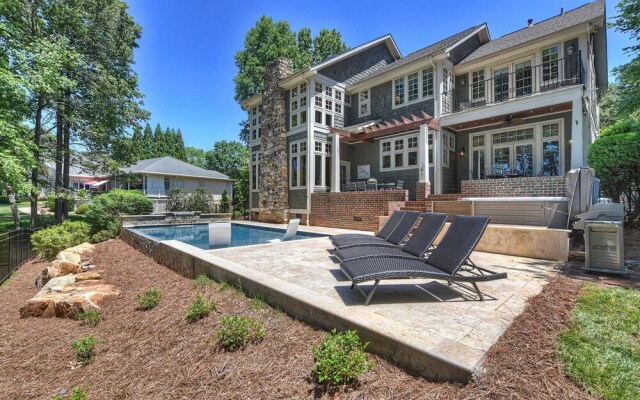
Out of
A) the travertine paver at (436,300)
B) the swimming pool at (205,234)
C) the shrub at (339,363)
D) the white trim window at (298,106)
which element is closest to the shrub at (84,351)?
the travertine paver at (436,300)

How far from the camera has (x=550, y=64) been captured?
11422 millimetres

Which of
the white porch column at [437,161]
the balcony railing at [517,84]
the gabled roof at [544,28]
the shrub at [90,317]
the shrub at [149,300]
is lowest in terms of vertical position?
the shrub at [90,317]

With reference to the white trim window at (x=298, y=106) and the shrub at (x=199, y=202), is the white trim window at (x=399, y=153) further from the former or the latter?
the shrub at (x=199, y=202)

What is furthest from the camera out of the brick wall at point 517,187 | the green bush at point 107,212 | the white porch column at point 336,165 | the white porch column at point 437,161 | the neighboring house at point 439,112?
the white porch column at point 336,165

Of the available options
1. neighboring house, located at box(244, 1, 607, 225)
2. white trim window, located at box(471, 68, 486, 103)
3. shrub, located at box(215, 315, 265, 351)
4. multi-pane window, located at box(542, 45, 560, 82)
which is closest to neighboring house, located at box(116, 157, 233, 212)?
neighboring house, located at box(244, 1, 607, 225)

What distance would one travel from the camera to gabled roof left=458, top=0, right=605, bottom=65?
11009 millimetres

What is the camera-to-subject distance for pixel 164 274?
6941mm

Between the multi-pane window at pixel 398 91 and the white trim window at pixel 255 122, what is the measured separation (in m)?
9.32

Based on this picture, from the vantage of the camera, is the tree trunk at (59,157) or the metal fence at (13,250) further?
the tree trunk at (59,157)

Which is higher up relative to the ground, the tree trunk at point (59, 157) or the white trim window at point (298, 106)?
the white trim window at point (298, 106)

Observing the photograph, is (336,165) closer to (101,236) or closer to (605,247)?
(605,247)

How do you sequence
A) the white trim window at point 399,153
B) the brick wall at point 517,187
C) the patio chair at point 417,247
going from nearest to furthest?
1. the patio chair at point 417,247
2. the brick wall at point 517,187
3. the white trim window at point 399,153

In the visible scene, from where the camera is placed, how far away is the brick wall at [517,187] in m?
9.40

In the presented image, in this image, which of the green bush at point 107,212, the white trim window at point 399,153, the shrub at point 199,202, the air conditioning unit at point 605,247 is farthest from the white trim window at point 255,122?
the air conditioning unit at point 605,247
